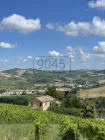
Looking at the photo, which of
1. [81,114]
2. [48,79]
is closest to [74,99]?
[81,114]

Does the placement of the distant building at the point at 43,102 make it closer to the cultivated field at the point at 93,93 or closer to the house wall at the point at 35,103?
the house wall at the point at 35,103

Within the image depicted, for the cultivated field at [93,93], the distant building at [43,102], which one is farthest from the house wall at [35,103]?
the cultivated field at [93,93]

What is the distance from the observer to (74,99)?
2419 inches

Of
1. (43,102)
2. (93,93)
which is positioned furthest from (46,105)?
(93,93)

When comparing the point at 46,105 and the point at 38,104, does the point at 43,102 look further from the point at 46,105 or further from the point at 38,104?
the point at 38,104

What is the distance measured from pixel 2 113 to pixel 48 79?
14295 cm

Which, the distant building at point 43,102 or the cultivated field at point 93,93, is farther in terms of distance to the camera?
the cultivated field at point 93,93

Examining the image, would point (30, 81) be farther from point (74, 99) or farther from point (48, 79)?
point (74, 99)

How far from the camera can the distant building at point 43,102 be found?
67.9 meters

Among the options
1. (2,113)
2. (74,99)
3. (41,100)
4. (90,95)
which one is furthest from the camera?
(90,95)

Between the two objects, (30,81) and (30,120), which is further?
(30,81)

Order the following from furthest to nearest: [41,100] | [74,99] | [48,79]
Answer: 1. [48,79]
2. [41,100]
3. [74,99]

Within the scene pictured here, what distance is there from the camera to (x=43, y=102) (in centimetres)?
7000

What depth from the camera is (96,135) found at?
20.7 m
